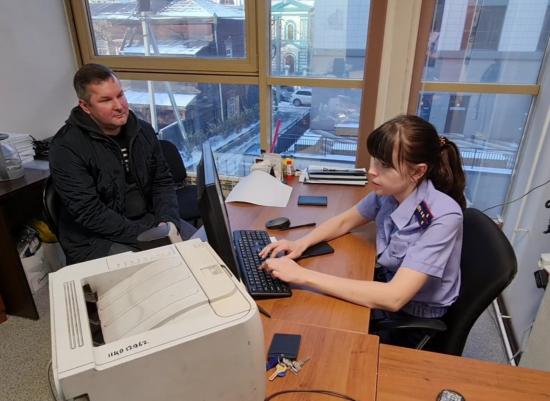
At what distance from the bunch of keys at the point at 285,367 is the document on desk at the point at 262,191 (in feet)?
3.02

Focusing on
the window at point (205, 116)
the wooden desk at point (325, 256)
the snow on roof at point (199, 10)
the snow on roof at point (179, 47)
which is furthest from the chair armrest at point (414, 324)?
the snow on roof at point (179, 47)

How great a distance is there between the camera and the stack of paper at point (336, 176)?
1962 millimetres

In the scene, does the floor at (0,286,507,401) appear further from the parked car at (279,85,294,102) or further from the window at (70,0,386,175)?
the parked car at (279,85,294,102)

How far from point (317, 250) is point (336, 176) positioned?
2.36 ft

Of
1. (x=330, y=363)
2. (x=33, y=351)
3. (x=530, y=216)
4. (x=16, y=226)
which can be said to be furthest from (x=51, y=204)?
(x=530, y=216)

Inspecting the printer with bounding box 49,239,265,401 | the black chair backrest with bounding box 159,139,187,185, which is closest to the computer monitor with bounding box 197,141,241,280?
the printer with bounding box 49,239,265,401

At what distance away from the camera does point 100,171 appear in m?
1.70

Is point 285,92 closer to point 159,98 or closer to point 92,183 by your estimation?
point 159,98

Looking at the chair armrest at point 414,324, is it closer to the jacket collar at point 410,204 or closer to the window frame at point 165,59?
the jacket collar at point 410,204

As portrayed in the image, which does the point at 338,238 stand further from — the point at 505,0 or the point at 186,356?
the point at 505,0

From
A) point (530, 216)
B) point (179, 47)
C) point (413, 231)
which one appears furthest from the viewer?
point (179, 47)

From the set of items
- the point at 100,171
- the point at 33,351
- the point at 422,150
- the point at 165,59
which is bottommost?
the point at 33,351

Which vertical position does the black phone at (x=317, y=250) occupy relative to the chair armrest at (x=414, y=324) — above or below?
above

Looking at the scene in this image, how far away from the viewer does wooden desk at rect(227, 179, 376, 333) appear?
3.35 ft
